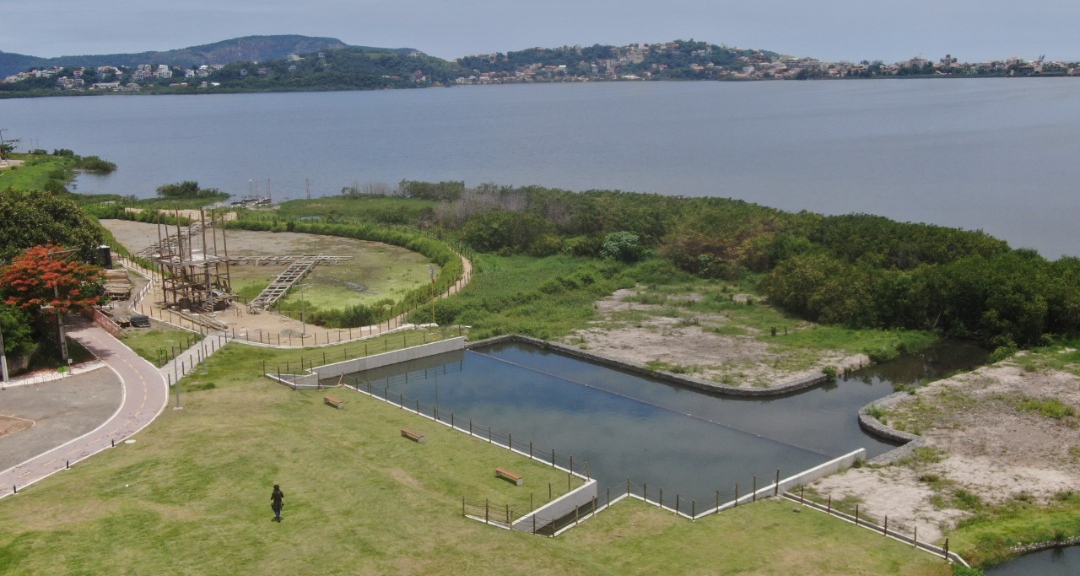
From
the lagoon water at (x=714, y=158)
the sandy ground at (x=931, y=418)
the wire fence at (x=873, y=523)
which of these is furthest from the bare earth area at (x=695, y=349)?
the lagoon water at (x=714, y=158)

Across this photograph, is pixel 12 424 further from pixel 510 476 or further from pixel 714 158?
pixel 714 158

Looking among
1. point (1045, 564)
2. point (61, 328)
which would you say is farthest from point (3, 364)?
point (1045, 564)

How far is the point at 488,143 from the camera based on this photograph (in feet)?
493

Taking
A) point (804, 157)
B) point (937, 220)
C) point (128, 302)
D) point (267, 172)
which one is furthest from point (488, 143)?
point (128, 302)

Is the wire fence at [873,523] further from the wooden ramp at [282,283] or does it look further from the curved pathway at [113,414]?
the wooden ramp at [282,283]

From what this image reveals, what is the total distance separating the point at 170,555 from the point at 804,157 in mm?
111041

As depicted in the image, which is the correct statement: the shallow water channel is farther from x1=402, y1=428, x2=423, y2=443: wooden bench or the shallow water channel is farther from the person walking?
the person walking

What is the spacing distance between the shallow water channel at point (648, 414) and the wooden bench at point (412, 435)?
2.22 m

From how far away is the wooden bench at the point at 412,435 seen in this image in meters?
29.2

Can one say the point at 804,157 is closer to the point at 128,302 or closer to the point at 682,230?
the point at 682,230

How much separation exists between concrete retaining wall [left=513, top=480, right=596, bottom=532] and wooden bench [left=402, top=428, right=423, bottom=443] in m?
6.14

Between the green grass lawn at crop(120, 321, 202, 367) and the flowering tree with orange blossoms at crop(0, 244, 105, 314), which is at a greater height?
the flowering tree with orange blossoms at crop(0, 244, 105, 314)

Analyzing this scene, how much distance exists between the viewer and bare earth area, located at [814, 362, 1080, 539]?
83.6ft

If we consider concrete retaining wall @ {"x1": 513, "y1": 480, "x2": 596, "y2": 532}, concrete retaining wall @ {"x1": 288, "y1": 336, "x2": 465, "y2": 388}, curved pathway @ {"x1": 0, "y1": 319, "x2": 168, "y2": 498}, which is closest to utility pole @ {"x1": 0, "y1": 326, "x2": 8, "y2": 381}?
curved pathway @ {"x1": 0, "y1": 319, "x2": 168, "y2": 498}
